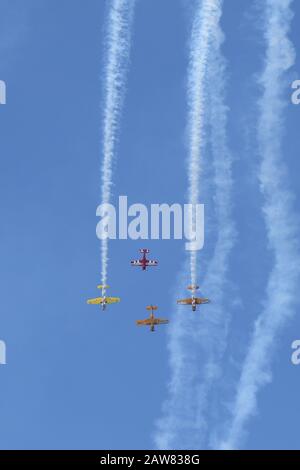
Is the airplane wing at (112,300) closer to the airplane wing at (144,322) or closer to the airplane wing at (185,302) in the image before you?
the airplane wing at (144,322)

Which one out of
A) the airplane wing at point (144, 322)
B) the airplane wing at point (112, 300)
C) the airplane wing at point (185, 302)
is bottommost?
the airplane wing at point (144, 322)

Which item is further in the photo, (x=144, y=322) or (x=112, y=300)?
(x=144, y=322)

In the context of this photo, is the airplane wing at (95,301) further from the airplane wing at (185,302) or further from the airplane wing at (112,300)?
the airplane wing at (185,302)

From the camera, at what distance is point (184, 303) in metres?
97.7

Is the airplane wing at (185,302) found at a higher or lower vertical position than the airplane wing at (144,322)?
higher

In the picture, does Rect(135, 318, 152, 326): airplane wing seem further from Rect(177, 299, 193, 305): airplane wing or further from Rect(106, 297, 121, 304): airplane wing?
Rect(177, 299, 193, 305): airplane wing

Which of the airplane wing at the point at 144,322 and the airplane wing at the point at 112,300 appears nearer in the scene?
the airplane wing at the point at 112,300

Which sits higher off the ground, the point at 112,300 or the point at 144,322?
the point at 112,300

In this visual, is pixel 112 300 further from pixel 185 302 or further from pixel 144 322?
pixel 185 302

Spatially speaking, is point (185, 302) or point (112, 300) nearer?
point (185, 302)

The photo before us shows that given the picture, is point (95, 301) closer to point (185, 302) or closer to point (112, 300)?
point (112, 300)
